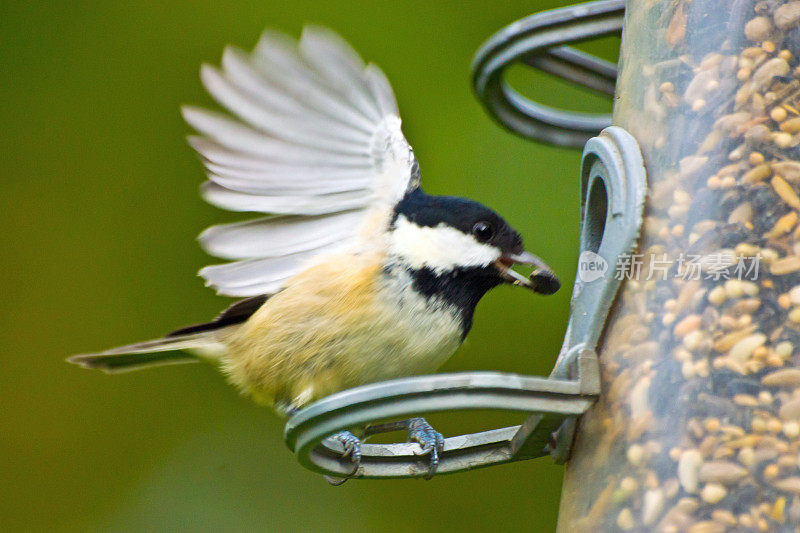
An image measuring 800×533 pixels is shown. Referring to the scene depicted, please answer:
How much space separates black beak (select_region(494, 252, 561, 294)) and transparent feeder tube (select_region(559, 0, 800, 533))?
42 centimetres

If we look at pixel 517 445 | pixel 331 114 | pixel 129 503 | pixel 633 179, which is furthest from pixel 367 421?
pixel 129 503

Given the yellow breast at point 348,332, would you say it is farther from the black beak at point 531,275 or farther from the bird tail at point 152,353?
the bird tail at point 152,353

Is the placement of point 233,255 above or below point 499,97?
below

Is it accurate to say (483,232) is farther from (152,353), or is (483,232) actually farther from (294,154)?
(152,353)

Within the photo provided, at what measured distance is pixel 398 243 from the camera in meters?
1.92

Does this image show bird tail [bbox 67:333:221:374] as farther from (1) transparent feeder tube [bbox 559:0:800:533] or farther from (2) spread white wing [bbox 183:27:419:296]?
(1) transparent feeder tube [bbox 559:0:800:533]

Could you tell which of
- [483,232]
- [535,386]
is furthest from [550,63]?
[535,386]

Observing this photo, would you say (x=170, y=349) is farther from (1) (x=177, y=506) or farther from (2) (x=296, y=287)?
(1) (x=177, y=506)

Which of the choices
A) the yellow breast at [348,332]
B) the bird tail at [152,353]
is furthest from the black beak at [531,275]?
the bird tail at [152,353]

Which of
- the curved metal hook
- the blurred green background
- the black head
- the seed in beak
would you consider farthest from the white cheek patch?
the blurred green background

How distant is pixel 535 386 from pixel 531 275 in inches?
24.3

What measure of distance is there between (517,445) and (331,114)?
2.60 ft

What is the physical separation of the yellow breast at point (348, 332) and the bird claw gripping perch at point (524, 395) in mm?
226

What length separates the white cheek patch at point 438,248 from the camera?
189 cm
